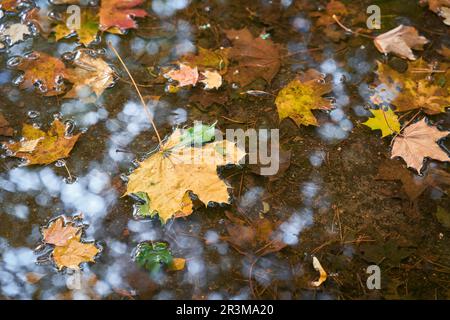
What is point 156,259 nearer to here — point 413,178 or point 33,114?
point 33,114

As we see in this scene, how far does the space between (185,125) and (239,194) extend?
46 cm

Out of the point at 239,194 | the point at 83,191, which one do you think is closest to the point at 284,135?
the point at 239,194

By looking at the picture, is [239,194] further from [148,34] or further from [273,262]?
[148,34]

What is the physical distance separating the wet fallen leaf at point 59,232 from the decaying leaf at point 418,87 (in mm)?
1657

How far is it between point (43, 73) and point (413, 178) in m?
1.92

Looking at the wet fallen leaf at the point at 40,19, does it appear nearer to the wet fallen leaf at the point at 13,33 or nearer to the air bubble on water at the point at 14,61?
the wet fallen leaf at the point at 13,33

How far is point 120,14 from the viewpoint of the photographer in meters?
2.51

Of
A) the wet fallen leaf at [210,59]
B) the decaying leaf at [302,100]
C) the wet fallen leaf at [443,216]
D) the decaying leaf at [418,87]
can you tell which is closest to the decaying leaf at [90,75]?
the wet fallen leaf at [210,59]

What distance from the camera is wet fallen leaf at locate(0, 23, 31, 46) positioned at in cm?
246

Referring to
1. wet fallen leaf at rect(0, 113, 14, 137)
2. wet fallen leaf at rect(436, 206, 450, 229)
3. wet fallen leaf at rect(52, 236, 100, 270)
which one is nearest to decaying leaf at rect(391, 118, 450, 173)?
wet fallen leaf at rect(436, 206, 450, 229)

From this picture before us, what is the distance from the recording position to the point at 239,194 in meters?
2.02

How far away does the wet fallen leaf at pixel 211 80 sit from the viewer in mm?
2301

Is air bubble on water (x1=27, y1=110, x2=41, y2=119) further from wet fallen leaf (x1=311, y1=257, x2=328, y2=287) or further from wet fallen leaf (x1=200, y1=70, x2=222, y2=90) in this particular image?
wet fallen leaf (x1=311, y1=257, x2=328, y2=287)

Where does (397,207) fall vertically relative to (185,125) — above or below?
below
